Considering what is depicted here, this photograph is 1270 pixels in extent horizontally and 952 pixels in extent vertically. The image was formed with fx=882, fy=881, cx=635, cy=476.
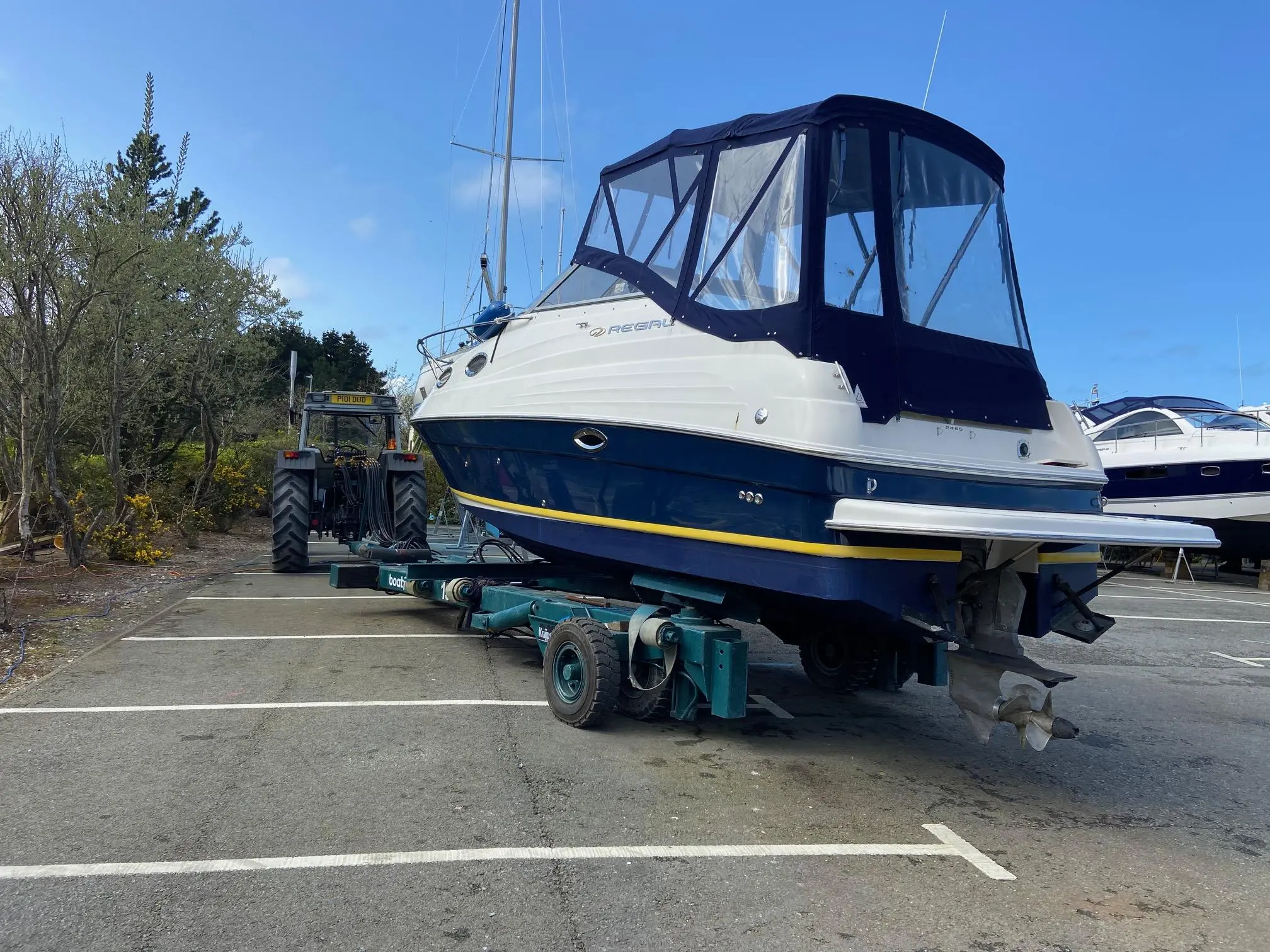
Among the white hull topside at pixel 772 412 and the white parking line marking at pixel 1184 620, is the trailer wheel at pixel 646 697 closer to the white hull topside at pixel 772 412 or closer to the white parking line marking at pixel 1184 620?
the white hull topside at pixel 772 412

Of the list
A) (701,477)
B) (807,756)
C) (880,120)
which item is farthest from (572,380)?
(807,756)

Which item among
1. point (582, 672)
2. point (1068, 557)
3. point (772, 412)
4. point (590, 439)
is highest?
point (772, 412)

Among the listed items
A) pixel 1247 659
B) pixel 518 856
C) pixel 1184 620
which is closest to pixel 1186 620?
pixel 1184 620

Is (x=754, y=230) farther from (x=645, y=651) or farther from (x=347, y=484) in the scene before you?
(x=347, y=484)

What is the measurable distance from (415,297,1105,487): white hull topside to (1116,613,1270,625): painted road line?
23.5 feet

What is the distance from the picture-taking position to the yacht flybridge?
4.06 metres

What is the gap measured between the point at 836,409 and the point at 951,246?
1590 millimetres

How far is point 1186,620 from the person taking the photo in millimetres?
10961

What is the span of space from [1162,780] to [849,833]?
2.19 m

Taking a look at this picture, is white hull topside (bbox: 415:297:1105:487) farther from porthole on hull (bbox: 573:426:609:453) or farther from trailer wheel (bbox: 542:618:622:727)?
trailer wheel (bbox: 542:618:622:727)

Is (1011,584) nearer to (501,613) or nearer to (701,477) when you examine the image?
(701,477)

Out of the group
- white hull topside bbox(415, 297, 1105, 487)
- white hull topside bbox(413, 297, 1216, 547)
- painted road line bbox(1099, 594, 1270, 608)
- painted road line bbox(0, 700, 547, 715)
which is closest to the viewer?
white hull topside bbox(413, 297, 1216, 547)

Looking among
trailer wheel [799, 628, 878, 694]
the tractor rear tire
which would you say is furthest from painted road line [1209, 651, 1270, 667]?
the tractor rear tire

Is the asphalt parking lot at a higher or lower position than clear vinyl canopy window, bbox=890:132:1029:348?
lower
